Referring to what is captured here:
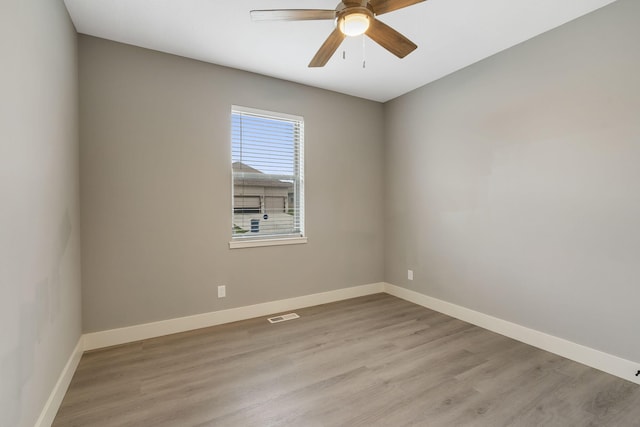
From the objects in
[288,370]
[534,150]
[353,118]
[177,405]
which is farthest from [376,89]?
[177,405]

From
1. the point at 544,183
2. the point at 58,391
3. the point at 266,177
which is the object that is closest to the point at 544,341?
the point at 544,183

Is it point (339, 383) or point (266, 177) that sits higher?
point (266, 177)

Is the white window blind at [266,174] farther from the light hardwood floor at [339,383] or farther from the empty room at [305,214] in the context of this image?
the light hardwood floor at [339,383]

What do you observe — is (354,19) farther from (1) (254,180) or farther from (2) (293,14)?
(1) (254,180)

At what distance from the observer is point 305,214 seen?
3.59 m

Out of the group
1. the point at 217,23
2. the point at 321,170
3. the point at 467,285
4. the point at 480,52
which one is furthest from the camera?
the point at 321,170

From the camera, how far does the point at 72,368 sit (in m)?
2.14

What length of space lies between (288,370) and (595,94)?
3099 millimetres

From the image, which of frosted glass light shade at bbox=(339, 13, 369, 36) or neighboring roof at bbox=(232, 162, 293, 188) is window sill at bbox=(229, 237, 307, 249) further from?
frosted glass light shade at bbox=(339, 13, 369, 36)

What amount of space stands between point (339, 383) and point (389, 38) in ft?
7.56

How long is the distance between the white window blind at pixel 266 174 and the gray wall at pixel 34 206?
1383 mm

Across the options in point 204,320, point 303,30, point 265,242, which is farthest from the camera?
point 265,242

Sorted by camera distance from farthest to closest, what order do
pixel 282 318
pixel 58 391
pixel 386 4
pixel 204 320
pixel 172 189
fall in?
1. pixel 282 318
2. pixel 204 320
3. pixel 172 189
4. pixel 58 391
5. pixel 386 4

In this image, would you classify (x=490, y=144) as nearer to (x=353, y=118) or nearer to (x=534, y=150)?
(x=534, y=150)
